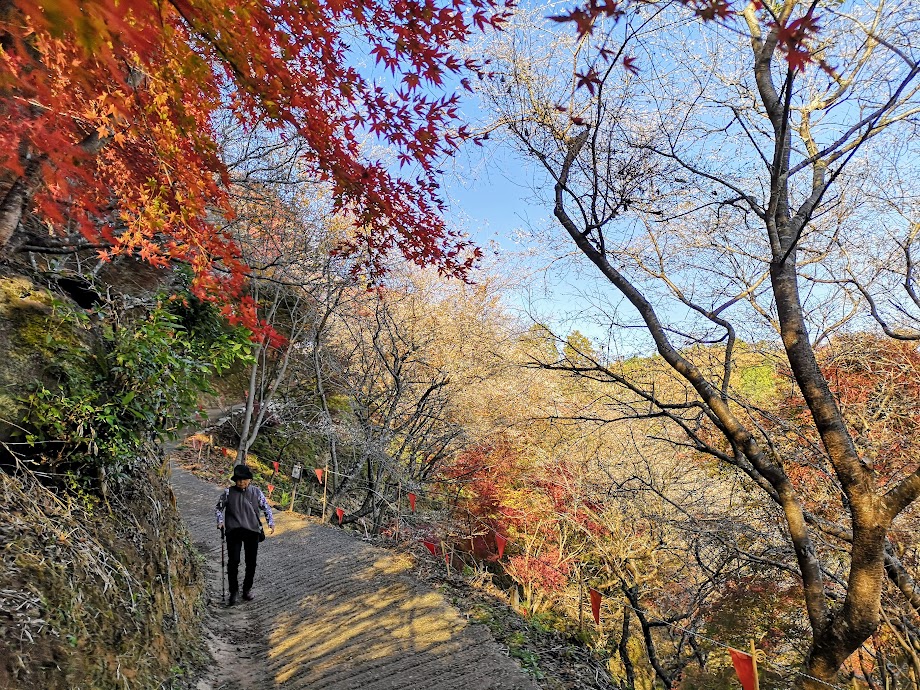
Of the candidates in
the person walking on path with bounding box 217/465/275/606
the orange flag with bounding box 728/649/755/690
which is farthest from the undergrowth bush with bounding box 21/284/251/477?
the orange flag with bounding box 728/649/755/690

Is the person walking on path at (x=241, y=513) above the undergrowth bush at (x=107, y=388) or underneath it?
underneath

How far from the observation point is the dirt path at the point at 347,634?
4094 millimetres

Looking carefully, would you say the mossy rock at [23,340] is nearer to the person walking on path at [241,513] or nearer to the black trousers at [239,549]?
the person walking on path at [241,513]

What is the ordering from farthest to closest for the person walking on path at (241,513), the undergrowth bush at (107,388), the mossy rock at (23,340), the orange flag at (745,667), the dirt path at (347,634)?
the person walking on path at (241,513) → the dirt path at (347,634) → the undergrowth bush at (107,388) → the mossy rock at (23,340) → the orange flag at (745,667)

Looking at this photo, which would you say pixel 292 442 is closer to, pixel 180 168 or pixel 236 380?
pixel 236 380

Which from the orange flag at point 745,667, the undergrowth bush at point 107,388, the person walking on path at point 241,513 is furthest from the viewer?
the person walking on path at point 241,513

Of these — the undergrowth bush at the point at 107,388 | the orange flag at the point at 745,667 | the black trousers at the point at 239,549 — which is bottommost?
the orange flag at the point at 745,667

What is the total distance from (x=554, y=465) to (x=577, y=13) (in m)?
8.71

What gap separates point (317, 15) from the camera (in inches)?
138

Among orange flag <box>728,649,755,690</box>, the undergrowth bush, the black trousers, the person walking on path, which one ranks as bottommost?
orange flag <box>728,649,755,690</box>

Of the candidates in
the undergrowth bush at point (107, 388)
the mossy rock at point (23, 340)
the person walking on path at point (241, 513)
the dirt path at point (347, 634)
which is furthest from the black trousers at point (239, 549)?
the mossy rock at point (23, 340)

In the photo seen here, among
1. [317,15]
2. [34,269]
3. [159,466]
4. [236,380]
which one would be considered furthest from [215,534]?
[317,15]

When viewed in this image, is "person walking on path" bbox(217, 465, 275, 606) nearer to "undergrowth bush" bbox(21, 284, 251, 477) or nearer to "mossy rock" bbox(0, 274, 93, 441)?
"undergrowth bush" bbox(21, 284, 251, 477)

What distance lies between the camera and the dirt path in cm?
409
